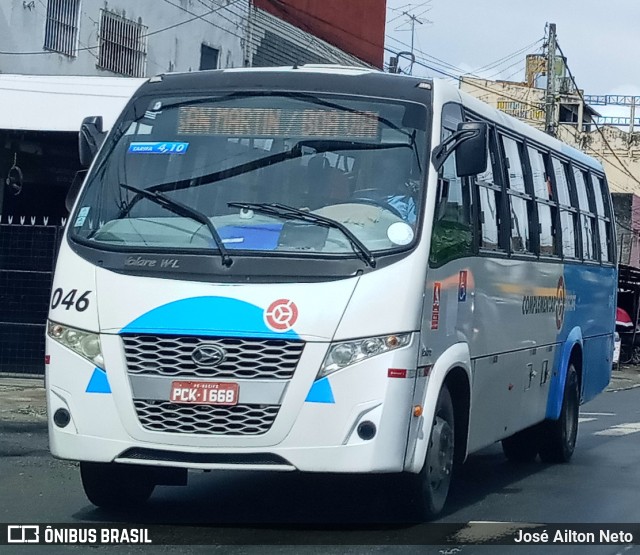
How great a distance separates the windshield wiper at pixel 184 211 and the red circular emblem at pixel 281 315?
1.30 ft

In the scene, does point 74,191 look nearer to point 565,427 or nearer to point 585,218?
point 565,427

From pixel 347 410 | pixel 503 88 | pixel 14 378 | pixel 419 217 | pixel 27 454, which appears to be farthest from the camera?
pixel 503 88

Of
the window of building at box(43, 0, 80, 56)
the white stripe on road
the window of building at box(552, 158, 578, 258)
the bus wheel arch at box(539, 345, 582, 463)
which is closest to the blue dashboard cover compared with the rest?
the window of building at box(552, 158, 578, 258)

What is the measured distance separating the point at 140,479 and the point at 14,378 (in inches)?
402

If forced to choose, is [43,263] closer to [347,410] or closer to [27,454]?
[27,454]

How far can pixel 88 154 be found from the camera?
8594mm

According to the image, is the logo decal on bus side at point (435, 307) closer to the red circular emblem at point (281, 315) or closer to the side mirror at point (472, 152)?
the side mirror at point (472, 152)

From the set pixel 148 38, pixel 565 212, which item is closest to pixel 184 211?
pixel 565 212

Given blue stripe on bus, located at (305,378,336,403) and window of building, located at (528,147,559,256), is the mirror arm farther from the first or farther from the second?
window of building, located at (528,147,559,256)

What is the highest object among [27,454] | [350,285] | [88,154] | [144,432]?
[88,154]

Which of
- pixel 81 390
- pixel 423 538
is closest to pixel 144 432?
pixel 81 390

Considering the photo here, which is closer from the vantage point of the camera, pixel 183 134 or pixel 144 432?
pixel 144 432

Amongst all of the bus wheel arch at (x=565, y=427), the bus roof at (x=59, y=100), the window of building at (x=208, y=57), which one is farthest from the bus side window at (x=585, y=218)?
the window of building at (x=208, y=57)

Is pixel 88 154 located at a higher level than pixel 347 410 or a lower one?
higher
